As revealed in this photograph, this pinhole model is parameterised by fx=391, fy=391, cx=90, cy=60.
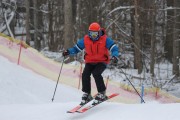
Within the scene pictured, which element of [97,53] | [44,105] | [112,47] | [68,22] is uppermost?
[68,22]

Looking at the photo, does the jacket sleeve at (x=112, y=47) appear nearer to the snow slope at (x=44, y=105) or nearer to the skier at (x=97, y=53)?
the skier at (x=97, y=53)

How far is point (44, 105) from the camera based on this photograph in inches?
324

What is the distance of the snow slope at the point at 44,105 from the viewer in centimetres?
613

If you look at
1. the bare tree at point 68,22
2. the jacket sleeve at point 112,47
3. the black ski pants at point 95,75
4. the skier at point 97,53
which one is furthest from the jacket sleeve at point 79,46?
the bare tree at point 68,22

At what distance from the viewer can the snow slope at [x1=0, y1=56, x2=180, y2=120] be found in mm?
6129

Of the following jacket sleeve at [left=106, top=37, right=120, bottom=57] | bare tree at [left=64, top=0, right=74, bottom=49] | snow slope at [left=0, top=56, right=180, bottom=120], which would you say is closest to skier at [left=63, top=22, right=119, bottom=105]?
jacket sleeve at [left=106, top=37, right=120, bottom=57]

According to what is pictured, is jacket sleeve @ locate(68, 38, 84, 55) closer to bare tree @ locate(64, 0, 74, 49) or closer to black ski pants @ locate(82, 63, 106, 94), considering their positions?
black ski pants @ locate(82, 63, 106, 94)

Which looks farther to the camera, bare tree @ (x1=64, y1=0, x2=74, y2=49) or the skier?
bare tree @ (x1=64, y1=0, x2=74, y2=49)

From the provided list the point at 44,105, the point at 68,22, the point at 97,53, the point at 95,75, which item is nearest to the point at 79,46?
the point at 97,53

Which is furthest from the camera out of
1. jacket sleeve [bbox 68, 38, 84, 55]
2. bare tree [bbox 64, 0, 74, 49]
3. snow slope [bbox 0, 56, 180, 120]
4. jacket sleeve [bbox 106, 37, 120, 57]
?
bare tree [bbox 64, 0, 74, 49]

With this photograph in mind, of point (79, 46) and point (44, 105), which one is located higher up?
point (79, 46)

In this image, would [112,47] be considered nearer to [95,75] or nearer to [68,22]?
[95,75]

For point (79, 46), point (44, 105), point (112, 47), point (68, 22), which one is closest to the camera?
point (112, 47)

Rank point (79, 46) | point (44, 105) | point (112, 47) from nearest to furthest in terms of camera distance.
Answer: point (112, 47) → point (79, 46) → point (44, 105)
